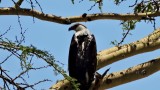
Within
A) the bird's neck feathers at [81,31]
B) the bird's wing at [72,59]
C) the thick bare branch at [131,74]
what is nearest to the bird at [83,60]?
the bird's wing at [72,59]

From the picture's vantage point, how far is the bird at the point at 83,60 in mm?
4249

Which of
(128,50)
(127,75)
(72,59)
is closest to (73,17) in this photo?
(72,59)

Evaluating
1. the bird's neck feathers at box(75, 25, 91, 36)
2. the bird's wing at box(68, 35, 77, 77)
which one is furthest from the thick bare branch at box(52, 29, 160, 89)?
the bird's neck feathers at box(75, 25, 91, 36)

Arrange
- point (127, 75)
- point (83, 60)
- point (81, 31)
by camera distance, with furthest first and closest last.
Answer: point (81, 31) → point (83, 60) → point (127, 75)

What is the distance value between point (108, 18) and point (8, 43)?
2.15 metres

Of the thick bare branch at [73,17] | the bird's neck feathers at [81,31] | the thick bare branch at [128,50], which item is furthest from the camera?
the bird's neck feathers at [81,31]

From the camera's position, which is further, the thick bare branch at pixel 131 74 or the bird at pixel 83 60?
the bird at pixel 83 60

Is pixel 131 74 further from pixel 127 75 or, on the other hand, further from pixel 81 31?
pixel 81 31

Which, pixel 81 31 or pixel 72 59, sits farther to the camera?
pixel 81 31

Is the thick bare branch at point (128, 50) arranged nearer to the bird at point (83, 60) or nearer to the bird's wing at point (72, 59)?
the bird at point (83, 60)

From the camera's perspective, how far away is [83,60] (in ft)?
14.5

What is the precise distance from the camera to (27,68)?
2768mm

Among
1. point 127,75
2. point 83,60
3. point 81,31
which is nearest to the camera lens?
point 127,75

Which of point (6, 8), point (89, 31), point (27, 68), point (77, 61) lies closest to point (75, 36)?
point (89, 31)
